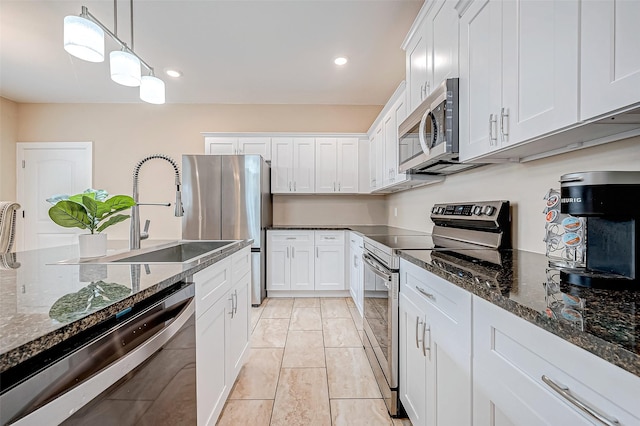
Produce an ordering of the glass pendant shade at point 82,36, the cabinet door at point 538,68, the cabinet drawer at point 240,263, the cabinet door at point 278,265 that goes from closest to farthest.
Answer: the cabinet door at point 538,68, the glass pendant shade at point 82,36, the cabinet drawer at point 240,263, the cabinet door at point 278,265

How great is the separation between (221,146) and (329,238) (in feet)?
6.35

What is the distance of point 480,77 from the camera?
1358mm

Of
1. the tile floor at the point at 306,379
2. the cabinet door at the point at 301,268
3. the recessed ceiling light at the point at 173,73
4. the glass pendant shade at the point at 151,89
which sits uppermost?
the recessed ceiling light at the point at 173,73

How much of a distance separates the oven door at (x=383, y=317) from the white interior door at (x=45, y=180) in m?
4.58

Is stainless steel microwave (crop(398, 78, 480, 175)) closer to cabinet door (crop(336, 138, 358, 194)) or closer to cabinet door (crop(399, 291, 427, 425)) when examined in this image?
cabinet door (crop(399, 291, 427, 425))

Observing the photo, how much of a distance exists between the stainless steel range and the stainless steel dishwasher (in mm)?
1044

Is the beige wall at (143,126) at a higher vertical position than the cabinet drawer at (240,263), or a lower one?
higher

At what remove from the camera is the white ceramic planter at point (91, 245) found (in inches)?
52.5

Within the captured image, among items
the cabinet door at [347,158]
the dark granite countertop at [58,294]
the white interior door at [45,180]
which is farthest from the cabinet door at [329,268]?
the white interior door at [45,180]

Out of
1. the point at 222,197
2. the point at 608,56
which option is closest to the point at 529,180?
the point at 608,56

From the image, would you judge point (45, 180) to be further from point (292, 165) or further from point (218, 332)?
point (218, 332)

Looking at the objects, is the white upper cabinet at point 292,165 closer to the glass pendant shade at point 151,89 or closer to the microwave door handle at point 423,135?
the glass pendant shade at point 151,89

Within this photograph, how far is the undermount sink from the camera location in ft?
4.54

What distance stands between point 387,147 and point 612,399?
9.39 feet
